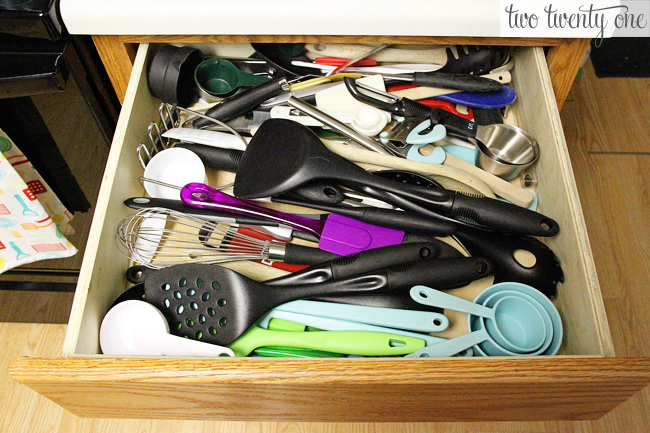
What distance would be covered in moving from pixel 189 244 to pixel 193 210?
52 mm

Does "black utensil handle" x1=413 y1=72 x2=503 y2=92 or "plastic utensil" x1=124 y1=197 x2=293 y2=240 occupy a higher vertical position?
"black utensil handle" x1=413 y1=72 x2=503 y2=92

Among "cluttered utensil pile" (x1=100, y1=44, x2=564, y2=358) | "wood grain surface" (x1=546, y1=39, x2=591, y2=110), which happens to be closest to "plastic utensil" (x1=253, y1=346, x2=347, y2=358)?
"cluttered utensil pile" (x1=100, y1=44, x2=564, y2=358)

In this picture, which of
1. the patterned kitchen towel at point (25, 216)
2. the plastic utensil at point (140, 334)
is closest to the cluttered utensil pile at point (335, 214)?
the plastic utensil at point (140, 334)

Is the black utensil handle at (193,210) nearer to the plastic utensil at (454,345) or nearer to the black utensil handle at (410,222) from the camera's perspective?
the black utensil handle at (410,222)

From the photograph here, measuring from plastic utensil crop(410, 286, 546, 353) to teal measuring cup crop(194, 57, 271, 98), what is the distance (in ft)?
1.27

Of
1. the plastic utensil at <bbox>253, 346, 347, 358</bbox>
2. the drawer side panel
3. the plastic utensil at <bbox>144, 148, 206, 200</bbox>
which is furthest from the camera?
the plastic utensil at <bbox>144, 148, 206, 200</bbox>

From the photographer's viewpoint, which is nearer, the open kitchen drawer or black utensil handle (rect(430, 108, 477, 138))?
the open kitchen drawer

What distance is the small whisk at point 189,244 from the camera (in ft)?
1.92

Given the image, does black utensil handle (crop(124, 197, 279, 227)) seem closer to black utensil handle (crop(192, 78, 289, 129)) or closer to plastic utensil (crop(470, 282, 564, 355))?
black utensil handle (crop(192, 78, 289, 129))

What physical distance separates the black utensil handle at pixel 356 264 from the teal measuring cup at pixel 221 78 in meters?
0.30

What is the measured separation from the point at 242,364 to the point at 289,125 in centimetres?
30

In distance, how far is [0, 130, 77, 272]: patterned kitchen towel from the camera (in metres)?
0.59

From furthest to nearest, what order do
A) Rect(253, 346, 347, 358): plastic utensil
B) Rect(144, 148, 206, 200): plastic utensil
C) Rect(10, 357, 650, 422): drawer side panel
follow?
Rect(144, 148, 206, 200): plastic utensil → Rect(253, 346, 347, 358): plastic utensil → Rect(10, 357, 650, 422): drawer side panel

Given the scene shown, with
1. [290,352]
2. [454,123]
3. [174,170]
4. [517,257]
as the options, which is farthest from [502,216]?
[174,170]
